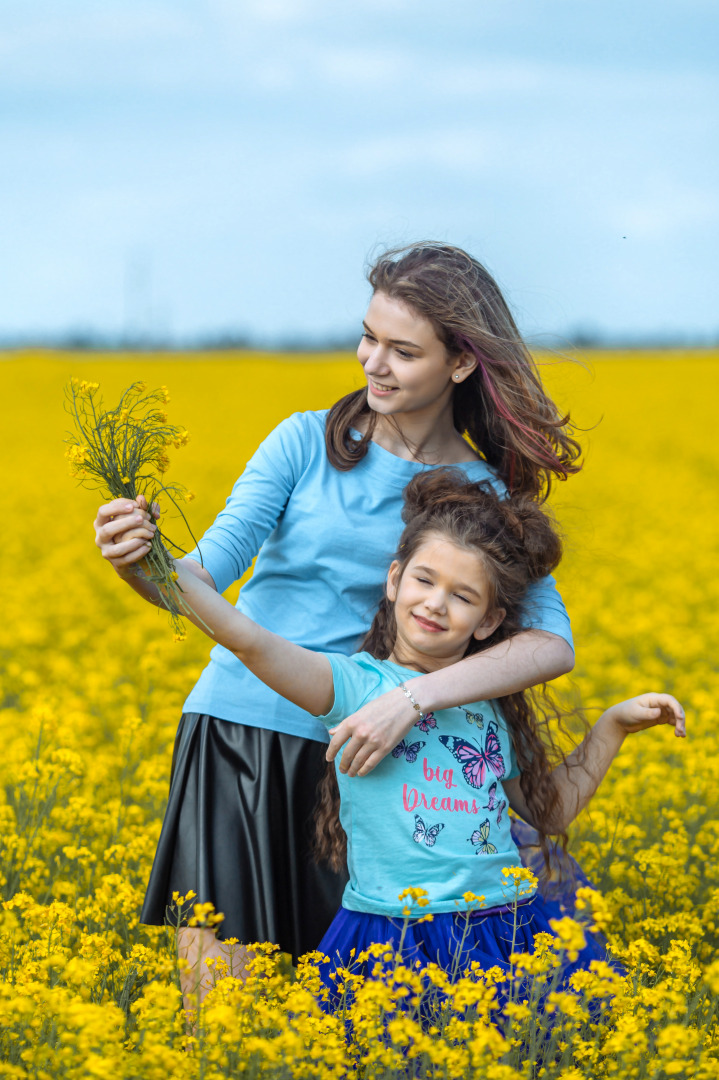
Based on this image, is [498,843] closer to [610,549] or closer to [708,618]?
[708,618]

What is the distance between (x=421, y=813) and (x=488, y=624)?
1.57 ft

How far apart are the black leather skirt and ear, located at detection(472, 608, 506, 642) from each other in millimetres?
524

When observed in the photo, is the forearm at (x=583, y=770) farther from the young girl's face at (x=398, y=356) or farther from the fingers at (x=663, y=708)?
the young girl's face at (x=398, y=356)

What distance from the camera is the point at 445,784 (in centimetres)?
262

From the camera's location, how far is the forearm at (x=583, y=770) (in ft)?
9.76

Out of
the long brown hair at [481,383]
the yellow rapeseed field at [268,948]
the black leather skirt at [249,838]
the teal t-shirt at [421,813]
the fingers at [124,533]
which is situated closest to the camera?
the yellow rapeseed field at [268,948]

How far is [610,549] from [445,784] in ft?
25.1

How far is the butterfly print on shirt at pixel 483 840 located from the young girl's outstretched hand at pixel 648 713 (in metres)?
0.47

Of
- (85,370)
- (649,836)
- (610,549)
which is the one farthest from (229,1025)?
(85,370)

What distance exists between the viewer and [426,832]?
2.58 meters

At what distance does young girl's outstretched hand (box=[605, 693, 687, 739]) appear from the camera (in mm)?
2729

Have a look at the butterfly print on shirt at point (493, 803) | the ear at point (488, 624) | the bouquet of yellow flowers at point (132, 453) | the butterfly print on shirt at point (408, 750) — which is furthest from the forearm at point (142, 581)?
the butterfly print on shirt at point (493, 803)

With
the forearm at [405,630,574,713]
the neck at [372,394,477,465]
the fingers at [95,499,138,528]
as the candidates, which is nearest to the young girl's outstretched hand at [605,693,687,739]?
the forearm at [405,630,574,713]

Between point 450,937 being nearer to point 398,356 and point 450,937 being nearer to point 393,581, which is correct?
point 393,581
